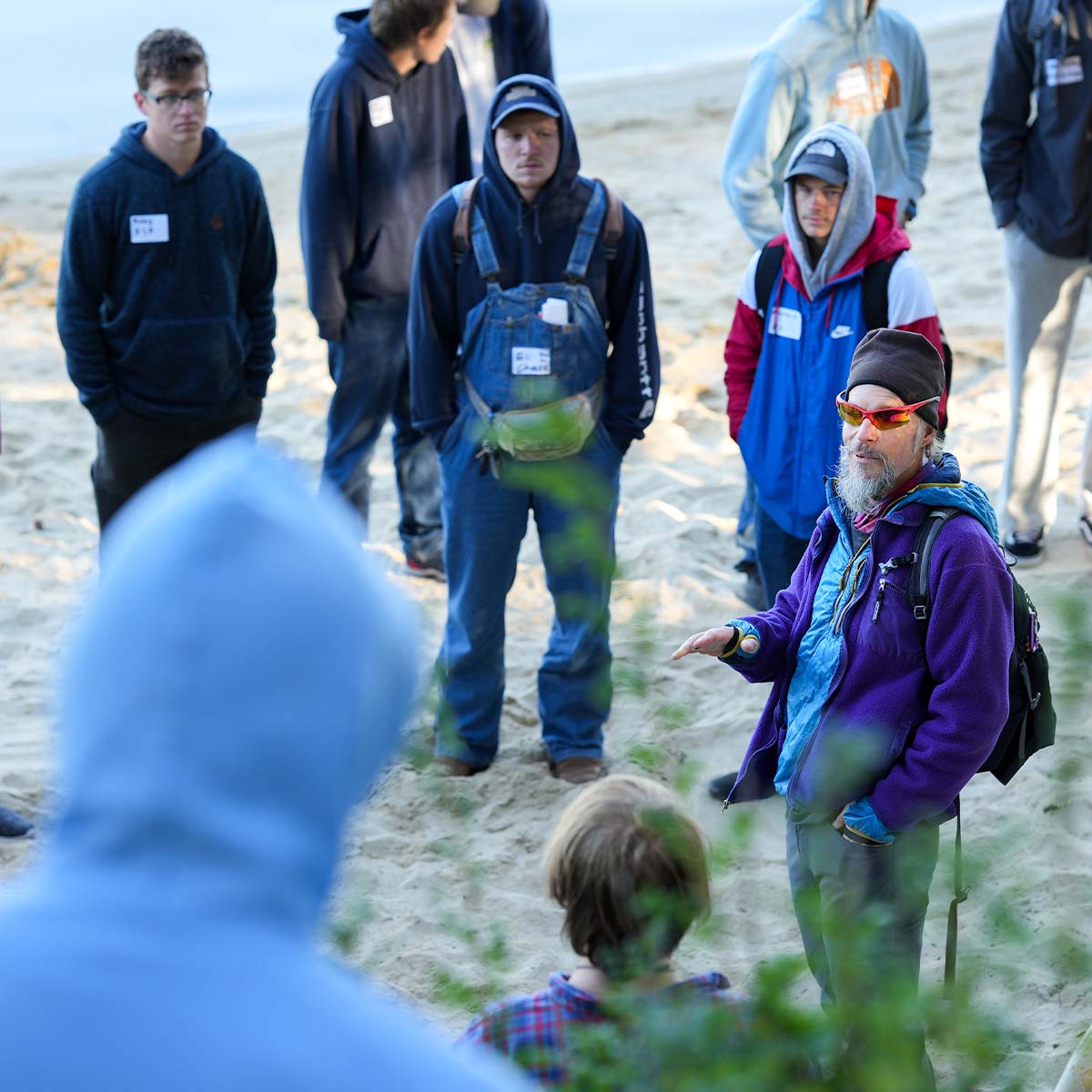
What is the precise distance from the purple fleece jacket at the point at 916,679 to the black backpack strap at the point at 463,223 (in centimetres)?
167

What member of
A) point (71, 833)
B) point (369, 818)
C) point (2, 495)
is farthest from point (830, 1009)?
point (2, 495)

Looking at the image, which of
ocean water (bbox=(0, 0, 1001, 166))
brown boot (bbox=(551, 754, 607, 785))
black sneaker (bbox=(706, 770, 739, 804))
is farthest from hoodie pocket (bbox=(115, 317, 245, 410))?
ocean water (bbox=(0, 0, 1001, 166))

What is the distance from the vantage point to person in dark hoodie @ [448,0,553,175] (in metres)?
5.66

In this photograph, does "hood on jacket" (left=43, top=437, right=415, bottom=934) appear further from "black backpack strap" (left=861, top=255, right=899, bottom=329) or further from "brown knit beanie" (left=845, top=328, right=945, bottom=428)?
"black backpack strap" (left=861, top=255, right=899, bottom=329)

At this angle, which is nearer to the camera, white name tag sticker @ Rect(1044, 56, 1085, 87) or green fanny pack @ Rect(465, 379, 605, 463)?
green fanny pack @ Rect(465, 379, 605, 463)

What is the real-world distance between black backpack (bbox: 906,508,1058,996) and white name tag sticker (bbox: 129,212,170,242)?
8.54ft

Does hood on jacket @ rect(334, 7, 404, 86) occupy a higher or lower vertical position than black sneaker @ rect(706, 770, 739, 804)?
higher

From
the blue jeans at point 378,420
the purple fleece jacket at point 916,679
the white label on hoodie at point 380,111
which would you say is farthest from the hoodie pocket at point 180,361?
the purple fleece jacket at point 916,679

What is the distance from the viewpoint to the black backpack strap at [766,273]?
406 centimetres

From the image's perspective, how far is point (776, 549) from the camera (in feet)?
13.9

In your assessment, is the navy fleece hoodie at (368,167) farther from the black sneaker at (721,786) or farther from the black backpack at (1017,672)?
the black backpack at (1017,672)

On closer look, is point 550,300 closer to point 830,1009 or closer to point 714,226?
point 830,1009

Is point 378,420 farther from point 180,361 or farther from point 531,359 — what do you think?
point 531,359

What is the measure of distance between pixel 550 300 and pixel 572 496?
2572 mm
